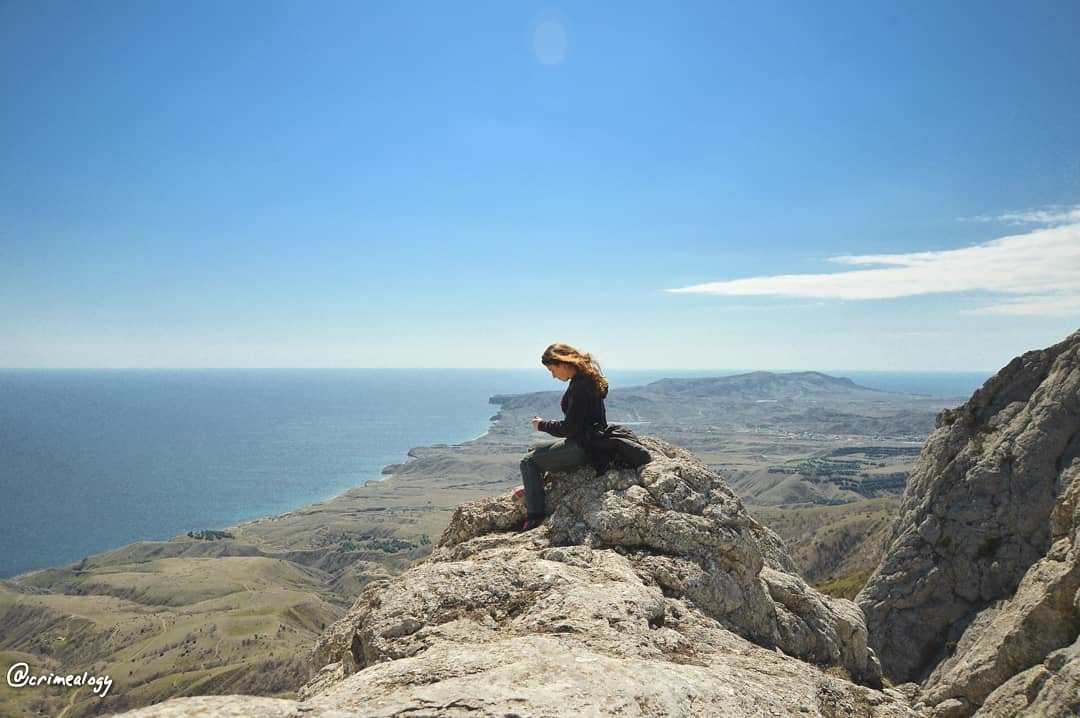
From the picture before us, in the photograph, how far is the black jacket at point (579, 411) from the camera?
10.4 metres

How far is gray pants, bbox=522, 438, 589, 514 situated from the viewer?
10.7 metres

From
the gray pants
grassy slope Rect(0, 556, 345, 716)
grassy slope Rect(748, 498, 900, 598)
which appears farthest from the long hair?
grassy slope Rect(0, 556, 345, 716)

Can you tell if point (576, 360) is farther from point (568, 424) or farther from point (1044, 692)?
point (1044, 692)

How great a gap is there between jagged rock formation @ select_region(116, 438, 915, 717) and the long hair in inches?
71.5

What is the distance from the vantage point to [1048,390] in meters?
36.0

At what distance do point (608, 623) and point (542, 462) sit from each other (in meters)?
3.72

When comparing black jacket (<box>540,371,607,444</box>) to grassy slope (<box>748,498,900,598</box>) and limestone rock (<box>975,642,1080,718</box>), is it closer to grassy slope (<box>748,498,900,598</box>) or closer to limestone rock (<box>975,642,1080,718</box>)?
limestone rock (<box>975,642,1080,718</box>)

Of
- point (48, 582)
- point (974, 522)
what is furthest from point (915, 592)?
point (48, 582)

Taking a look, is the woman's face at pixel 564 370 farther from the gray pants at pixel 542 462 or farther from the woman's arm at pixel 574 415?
the gray pants at pixel 542 462

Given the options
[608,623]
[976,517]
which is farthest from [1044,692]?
[976,517]

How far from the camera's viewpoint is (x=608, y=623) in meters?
7.36

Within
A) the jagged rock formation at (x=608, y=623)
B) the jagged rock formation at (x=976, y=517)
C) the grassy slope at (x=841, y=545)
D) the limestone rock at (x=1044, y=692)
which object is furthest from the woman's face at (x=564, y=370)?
the grassy slope at (x=841, y=545)

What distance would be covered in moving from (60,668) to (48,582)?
61497 mm

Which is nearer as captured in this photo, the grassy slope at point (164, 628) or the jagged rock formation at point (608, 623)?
the jagged rock formation at point (608, 623)
